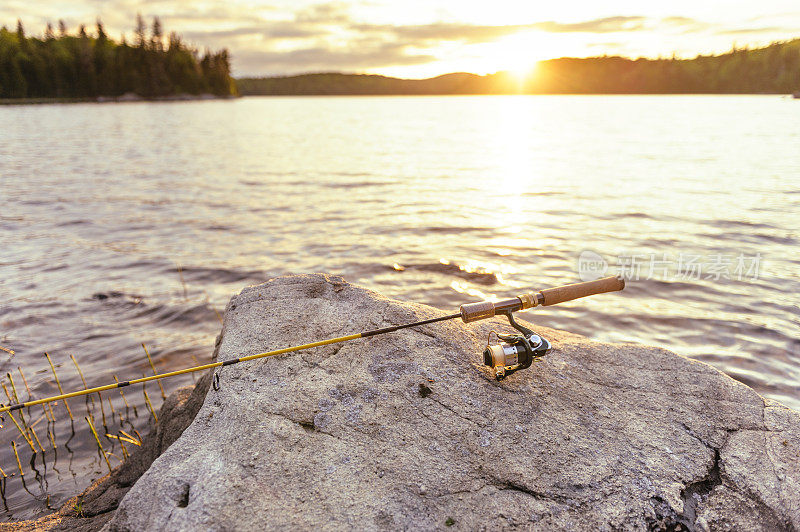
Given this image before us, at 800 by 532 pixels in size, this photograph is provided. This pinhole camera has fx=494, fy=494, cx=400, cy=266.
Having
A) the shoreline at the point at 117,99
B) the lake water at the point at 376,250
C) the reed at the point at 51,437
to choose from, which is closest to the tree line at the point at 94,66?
the shoreline at the point at 117,99

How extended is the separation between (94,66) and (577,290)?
526 ft

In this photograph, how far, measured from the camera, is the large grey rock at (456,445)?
264cm

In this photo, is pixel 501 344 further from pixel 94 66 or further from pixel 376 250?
pixel 94 66

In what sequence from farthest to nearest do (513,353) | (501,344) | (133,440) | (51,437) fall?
(51,437) < (133,440) < (501,344) < (513,353)

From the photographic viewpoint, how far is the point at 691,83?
183625 mm

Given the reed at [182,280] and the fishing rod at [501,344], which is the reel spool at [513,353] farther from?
the reed at [182,280]

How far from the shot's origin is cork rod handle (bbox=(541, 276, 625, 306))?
3859mm

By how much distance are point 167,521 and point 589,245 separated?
11.0 m

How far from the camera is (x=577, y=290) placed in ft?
13.0

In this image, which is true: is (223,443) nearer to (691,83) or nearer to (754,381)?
(754,381)

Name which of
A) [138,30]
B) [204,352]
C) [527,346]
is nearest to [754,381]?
[527,346]

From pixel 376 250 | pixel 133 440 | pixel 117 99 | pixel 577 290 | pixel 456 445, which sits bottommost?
pixel 133 440

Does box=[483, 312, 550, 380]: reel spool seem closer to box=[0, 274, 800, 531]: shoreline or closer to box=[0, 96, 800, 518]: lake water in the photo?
box=[0, 274, 800, 531]: shoreline

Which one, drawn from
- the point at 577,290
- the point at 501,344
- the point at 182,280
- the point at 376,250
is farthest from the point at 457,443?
the point at 376,250
